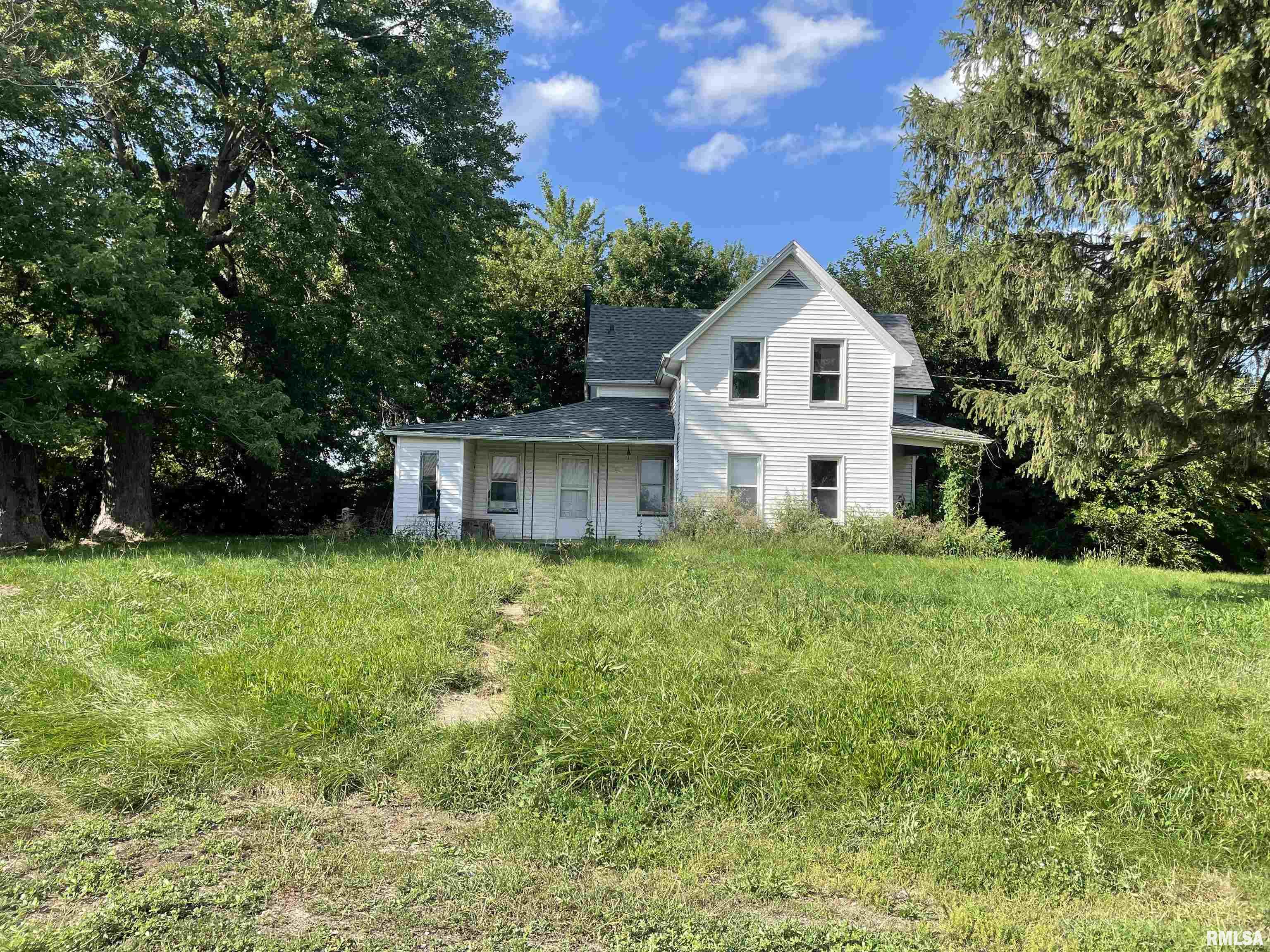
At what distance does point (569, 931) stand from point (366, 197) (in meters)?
17.4

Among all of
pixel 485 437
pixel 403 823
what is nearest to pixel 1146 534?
pixel 485 437

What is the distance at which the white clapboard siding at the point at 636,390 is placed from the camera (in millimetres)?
21000

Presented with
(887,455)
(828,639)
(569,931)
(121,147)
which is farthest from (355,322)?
(569,931)

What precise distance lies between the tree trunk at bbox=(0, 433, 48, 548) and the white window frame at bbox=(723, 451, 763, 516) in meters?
14.2

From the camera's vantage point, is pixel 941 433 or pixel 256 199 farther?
pixel 941 433

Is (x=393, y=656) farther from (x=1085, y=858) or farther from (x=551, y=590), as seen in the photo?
A: (x=1085, y=858)

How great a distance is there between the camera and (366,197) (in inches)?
661

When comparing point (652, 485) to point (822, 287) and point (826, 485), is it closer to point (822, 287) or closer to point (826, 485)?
point (826, 485)

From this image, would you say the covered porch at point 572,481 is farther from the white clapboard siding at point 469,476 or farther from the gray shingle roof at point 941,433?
the gray shingle roof at point 941,433

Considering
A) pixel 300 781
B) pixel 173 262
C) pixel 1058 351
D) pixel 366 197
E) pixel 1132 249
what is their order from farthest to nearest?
pixel 366 197
pixel 173 262
pixel 1058 351
pixel 1132 249
pixel 300 781

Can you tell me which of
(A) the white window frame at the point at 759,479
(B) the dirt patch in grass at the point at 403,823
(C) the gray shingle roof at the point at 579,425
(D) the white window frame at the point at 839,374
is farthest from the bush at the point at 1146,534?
(B) the dirt patch in grass at the point at 403,823

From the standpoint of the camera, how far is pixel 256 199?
15672 mm

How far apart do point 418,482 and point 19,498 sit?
25.1ft

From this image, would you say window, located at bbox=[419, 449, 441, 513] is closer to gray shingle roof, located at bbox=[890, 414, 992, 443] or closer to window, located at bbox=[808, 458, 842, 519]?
window, located at bbox=[808, 458, 842, 519]
